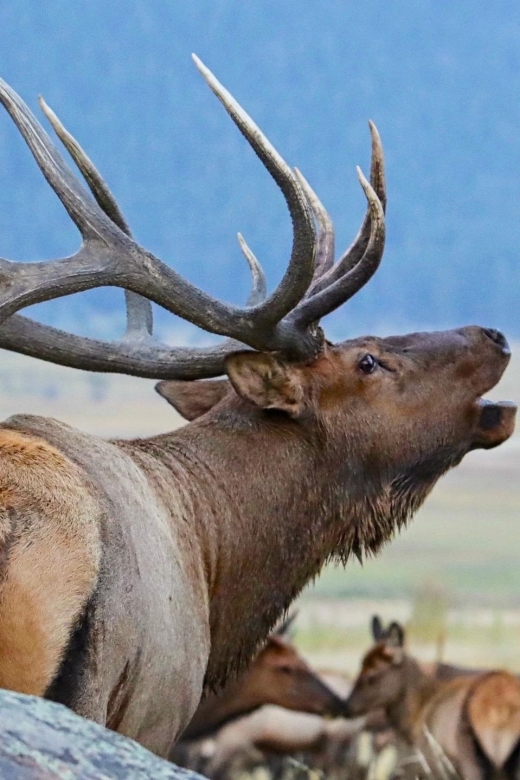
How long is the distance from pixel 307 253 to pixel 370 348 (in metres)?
0.47

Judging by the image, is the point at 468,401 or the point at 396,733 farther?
the point at 396,733

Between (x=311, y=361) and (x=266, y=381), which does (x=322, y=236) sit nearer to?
(x=311, y=361)

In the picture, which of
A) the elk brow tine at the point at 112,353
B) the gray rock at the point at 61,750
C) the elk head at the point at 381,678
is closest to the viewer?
the gray rock at the point at 61,750

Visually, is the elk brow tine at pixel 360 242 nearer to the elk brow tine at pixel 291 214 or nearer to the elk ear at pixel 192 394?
the elk brow tine at pixel 291 214

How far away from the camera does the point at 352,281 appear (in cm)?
428

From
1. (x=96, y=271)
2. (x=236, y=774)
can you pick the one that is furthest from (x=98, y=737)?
(x=236, y=774)

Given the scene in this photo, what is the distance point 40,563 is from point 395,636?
376 cm

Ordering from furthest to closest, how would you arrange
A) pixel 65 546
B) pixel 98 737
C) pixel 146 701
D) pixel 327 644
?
pixel 327 644
pixel 146 701
pixel 65 546
pixel 98 737

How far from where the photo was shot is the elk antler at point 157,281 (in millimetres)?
3959

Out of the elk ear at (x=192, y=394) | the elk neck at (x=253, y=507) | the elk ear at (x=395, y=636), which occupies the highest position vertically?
the elk ear at (x=192, y=394)

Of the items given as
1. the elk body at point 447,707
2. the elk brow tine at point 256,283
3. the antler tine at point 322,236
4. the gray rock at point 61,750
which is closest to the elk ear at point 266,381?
the antler tine at point 322,236

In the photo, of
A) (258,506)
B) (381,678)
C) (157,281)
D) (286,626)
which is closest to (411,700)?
(381,678)

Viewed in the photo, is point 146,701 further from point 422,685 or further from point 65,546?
point 422,685

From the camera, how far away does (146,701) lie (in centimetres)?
369
